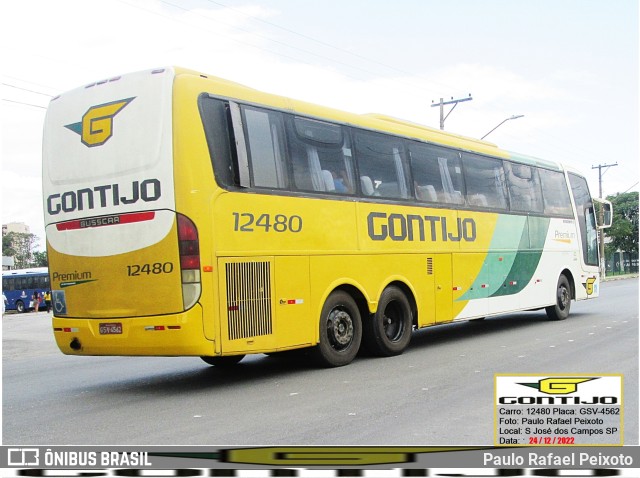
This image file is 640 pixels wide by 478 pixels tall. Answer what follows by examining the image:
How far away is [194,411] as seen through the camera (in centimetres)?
773

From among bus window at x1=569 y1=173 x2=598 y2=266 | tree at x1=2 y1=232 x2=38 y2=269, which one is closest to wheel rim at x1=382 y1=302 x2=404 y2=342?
bus window at x1=569 y1=173 x2=598 y2=266

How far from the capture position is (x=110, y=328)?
29.2 ft

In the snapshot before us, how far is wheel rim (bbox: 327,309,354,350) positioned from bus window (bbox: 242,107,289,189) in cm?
198

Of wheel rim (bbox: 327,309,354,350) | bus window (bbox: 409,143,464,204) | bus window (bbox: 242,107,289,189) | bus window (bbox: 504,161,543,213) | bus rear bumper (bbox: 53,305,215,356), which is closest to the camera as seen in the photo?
bus rear bumper (bbox: 53,305,215,356)

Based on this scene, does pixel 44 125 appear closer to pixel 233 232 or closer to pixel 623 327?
pixel 233 232

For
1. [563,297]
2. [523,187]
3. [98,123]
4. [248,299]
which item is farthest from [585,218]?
[98,123]

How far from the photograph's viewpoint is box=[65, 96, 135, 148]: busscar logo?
9000mm

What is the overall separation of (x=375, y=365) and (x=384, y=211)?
236cm

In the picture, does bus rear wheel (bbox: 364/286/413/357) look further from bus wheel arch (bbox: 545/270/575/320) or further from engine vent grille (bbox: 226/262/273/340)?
bus wheel arch (bbox: 545/270/575/320)

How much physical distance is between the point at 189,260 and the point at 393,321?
4.38m

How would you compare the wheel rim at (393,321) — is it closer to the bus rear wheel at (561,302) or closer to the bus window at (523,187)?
the bus window at (523,187)

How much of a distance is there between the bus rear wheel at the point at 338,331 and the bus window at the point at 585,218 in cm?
962

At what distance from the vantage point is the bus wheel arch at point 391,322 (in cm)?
1123

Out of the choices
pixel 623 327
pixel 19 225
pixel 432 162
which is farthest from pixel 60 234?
pixel 19 225
